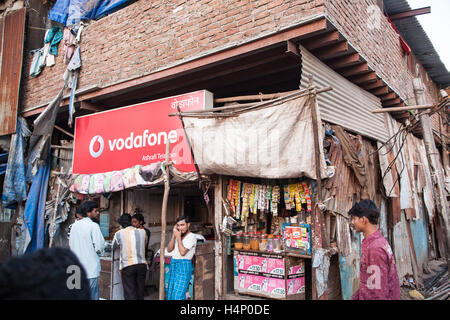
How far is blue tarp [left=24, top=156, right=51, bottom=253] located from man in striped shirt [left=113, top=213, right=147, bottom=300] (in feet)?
13.1

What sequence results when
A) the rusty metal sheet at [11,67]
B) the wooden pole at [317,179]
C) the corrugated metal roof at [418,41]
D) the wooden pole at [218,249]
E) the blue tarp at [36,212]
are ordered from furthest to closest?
the rusty metal sheet at [11,67], the corrugated metal roof at [418,41], the blue tarp at [36,212], the wooden pole at [218,249], the wooden pole at [317,179]

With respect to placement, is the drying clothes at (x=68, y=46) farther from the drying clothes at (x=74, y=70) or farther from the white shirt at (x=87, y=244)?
the white shirt at (x=87, y=244)

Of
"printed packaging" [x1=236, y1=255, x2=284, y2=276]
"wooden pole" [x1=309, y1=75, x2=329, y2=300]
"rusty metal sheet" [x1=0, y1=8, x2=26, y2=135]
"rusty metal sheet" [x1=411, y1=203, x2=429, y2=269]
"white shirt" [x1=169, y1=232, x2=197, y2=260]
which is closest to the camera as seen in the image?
"wooden pole" [x1=309, y1=75, x2=329, y2=300]

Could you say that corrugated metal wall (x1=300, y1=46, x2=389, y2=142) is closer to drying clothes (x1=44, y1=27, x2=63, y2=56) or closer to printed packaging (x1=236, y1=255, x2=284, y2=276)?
printed packaging (x1=236, y1=255, x2=284, y2=276)

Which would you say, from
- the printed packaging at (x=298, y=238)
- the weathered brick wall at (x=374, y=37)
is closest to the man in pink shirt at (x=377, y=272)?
the printed packaging at (x=298, y=238)

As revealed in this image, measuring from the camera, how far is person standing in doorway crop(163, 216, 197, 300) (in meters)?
5.19

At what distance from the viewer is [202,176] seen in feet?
18.1

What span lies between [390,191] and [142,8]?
6863 mm

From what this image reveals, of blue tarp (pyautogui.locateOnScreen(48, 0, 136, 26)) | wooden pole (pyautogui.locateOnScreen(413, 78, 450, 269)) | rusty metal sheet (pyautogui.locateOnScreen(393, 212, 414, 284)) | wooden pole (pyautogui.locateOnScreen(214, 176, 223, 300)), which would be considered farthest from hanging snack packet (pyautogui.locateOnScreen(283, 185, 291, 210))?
blue tarp (pyautogui.locateOnScreen(48, 0, 136, 26))

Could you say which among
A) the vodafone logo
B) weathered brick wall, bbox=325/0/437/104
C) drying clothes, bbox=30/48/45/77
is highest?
drying clothes, bbox=30/48/45/77

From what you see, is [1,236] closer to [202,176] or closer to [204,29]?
[202,176]

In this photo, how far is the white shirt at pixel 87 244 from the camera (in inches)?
185

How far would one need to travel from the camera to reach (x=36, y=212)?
8227 mm

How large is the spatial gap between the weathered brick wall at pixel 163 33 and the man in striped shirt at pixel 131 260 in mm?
3375
